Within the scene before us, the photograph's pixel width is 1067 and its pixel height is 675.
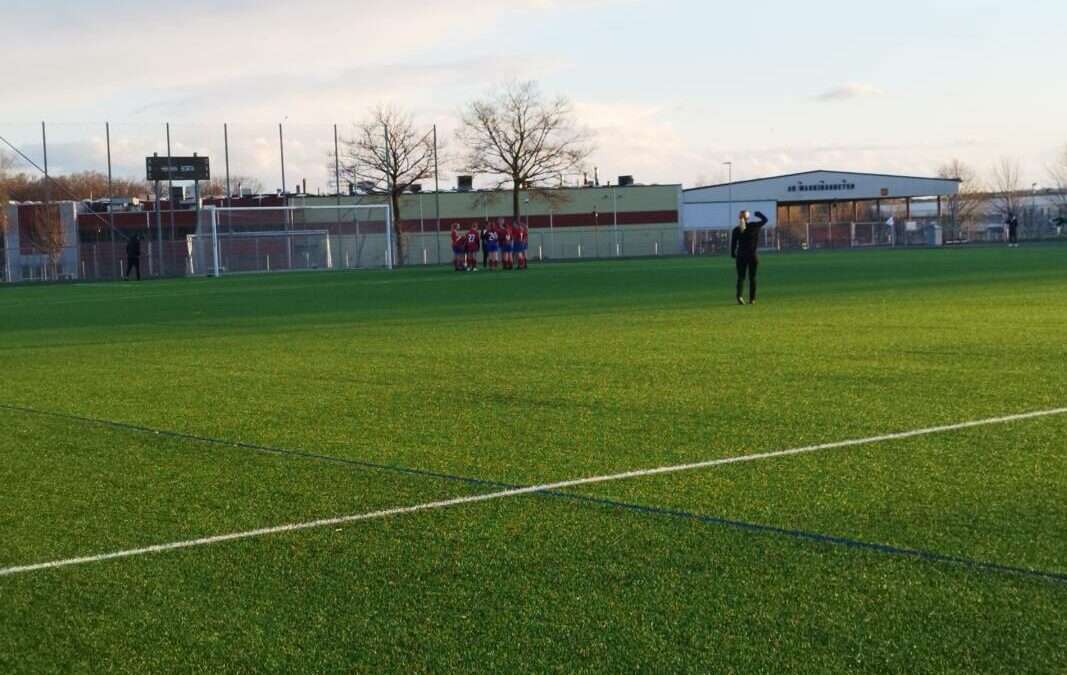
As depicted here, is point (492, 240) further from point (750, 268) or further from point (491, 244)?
point (750, 268)

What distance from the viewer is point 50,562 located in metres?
5.53

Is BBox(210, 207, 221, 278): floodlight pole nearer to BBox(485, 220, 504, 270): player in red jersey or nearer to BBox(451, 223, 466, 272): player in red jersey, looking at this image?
BBox(451, 223, 466, 272): player in red jersey

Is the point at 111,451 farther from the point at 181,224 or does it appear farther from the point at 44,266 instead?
the point at 181,224

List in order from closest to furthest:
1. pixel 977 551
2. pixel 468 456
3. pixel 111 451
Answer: pixel 977 551 < pixel 468 456 < pixel 111 451

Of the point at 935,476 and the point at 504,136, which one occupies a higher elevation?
the point at 504,136

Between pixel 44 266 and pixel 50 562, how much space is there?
7120 cm

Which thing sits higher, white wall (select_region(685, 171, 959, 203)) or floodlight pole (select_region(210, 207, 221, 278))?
white wall (select_region(685, 171, 959, 203))

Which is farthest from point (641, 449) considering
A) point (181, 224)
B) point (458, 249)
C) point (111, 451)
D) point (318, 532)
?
point (181, 224)

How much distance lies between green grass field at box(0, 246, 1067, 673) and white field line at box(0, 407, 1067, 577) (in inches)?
3.1

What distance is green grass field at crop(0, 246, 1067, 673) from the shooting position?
433 cm

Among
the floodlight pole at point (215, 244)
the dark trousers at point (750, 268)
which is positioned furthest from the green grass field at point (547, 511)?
the floodlight pole at point (215, 244)

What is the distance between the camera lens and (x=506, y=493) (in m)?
6.62

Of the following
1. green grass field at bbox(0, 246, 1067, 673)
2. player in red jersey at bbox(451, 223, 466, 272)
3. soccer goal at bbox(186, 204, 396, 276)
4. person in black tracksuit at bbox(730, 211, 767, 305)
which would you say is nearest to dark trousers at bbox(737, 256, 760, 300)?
person in black tracksuit at bbox(730, 211, 767, 305)

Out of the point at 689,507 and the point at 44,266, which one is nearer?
the point at 689,507
